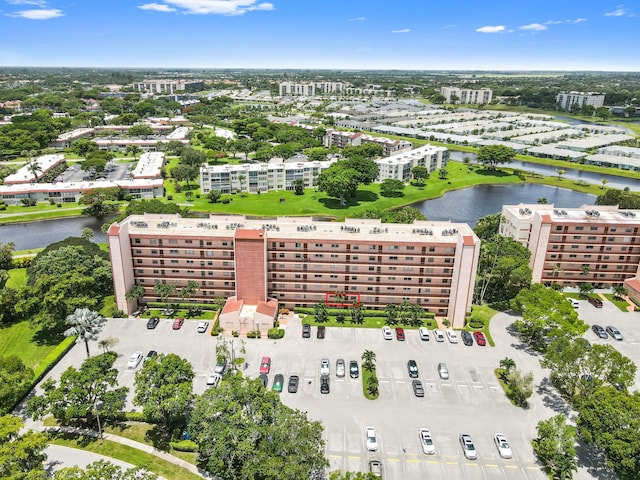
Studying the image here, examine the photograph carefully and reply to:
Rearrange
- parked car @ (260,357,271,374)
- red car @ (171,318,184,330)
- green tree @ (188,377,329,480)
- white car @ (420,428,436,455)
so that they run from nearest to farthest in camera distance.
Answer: green tree @ (188,377,329,480) → white car @ (420,428,436,455) → parked car @ (260,357,271,374) → red car @ (171,318,184,330)

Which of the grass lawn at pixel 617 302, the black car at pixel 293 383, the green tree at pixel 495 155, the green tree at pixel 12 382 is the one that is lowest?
the black car at pixel 293 383

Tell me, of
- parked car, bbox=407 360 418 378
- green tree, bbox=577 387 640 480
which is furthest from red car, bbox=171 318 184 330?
green tree, bbox=577 387 640 480

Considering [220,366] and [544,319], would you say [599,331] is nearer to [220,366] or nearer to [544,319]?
[544,319]

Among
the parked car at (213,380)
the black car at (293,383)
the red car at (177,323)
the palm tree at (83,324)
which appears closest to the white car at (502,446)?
the black car at (293,383)

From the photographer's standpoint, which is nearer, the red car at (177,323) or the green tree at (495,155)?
the red car at (177,323)

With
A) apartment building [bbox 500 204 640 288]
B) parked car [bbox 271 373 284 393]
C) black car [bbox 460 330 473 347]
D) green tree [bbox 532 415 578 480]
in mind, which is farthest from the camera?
apartment building [bbox 500 204 640 288]

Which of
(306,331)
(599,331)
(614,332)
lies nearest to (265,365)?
(306,331)

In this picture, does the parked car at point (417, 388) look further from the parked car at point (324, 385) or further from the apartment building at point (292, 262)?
the apartment building at point (292, 262)

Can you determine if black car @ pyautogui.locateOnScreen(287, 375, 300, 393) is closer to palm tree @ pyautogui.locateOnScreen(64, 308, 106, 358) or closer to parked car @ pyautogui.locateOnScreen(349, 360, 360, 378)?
parked car @ pyautogui.locateOnScreen(349, 360, 360, 378)
